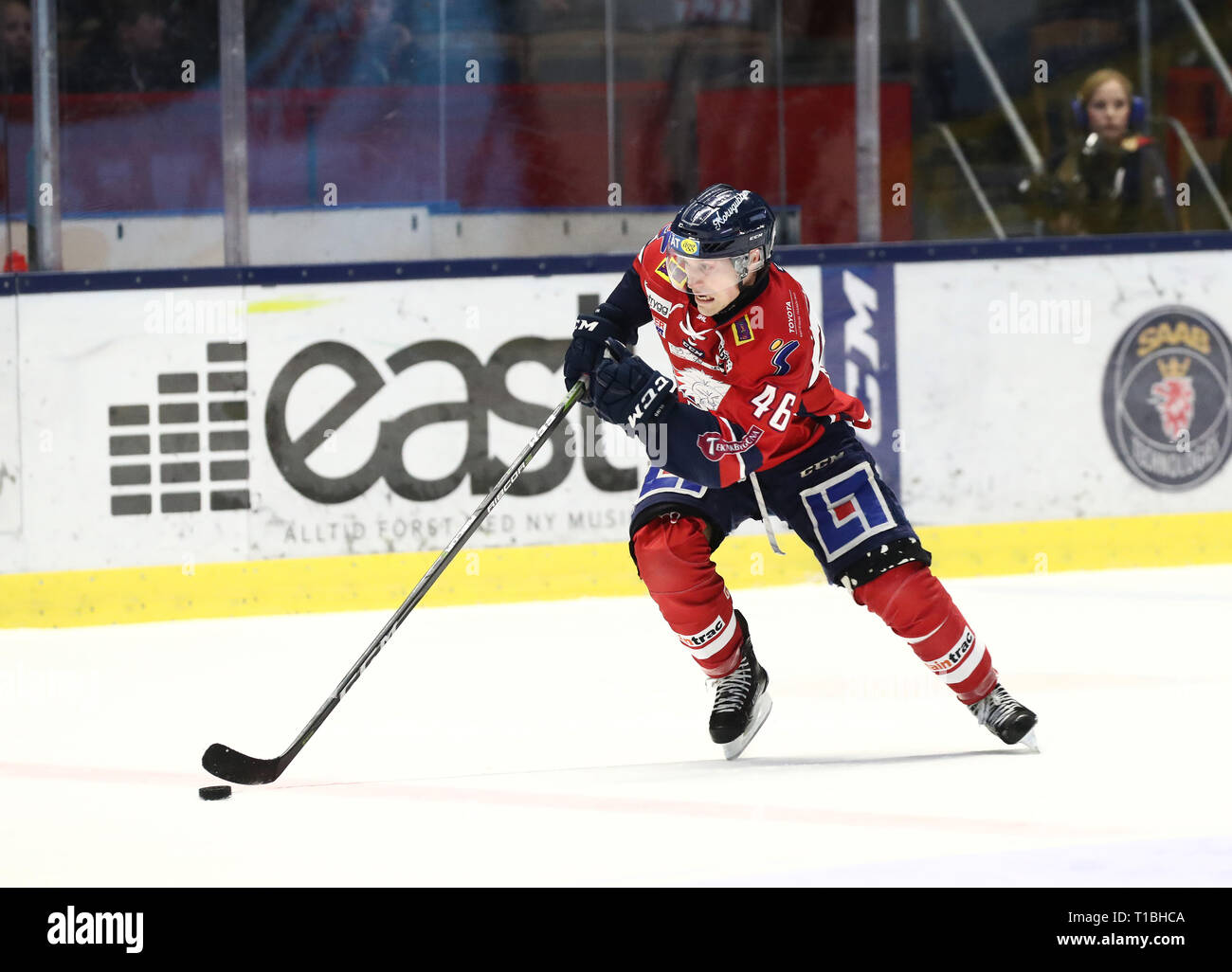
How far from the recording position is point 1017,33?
7828mm

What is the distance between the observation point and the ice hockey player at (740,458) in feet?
12.3

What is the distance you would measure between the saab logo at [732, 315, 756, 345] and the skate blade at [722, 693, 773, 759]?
83 centimetres

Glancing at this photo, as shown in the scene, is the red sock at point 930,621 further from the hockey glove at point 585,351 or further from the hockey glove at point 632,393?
the hockey glove at point 585,351

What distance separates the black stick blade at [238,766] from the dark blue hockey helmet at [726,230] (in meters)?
1.31

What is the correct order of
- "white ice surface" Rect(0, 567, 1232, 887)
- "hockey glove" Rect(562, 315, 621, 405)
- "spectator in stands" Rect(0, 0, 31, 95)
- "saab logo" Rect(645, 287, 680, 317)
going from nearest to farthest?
"white ice surface" Rect(0, 567, 1232, 887)
"hockey glove" Rect(562, 315, 621, 405)
"saab logo" Rect(645, 287, 680, 317)
"spectator in stands" Rect(0, 0, 31, 95)

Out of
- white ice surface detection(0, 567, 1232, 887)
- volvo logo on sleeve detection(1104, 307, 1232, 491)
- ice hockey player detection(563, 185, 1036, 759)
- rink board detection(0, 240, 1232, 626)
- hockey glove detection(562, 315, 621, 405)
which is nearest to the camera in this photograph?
white ice surface detection(0, 567, 1232, 887)

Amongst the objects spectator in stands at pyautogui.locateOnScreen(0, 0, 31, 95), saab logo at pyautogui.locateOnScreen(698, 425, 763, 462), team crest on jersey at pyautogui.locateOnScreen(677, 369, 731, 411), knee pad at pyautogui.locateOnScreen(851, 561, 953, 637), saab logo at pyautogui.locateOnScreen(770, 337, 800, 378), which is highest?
spectator in stands at pyautogui.locateOnScreen(0, 0, 31, 95)

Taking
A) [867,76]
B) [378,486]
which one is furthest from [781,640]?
[867,76]

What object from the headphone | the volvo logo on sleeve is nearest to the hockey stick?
the volvo logo on sleeve

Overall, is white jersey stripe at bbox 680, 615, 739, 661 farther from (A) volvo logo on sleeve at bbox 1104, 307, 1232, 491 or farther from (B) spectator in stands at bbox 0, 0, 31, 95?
(B) spectator in stands at bbox 0, 0, 31, 95

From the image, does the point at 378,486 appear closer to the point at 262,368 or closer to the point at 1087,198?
the point at 262,368

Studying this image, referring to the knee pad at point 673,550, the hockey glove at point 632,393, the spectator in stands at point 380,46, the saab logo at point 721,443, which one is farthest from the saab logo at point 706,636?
the spectator in stands at point 380,46

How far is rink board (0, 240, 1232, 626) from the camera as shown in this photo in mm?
5852

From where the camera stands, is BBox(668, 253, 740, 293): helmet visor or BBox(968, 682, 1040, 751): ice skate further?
BBox(968, 682, 1040, 751): ice skate
